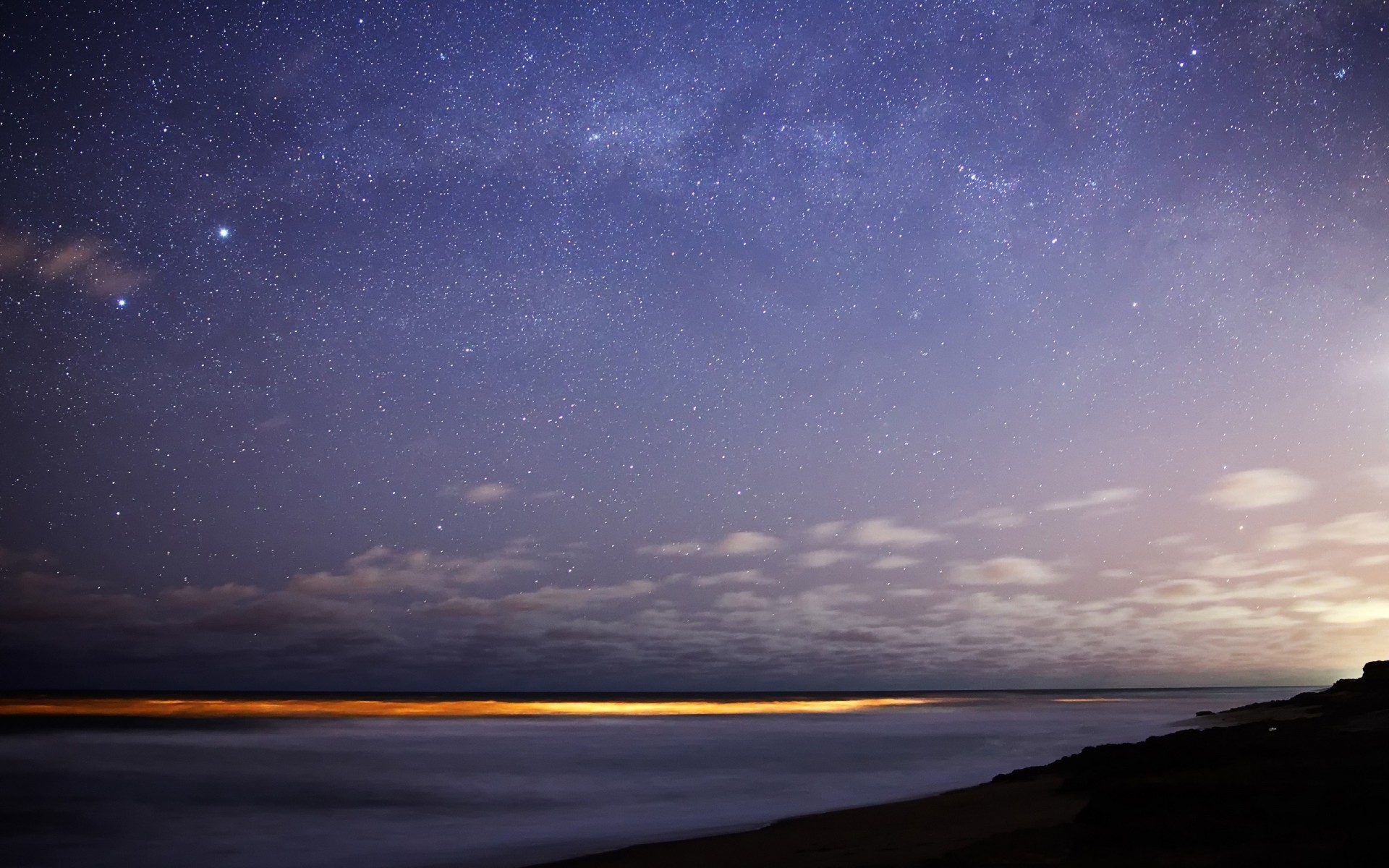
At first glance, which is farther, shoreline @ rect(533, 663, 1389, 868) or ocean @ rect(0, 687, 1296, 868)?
ocean @ rect(0, 687, 1296, 868)

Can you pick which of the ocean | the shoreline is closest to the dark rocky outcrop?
→ the shoreline

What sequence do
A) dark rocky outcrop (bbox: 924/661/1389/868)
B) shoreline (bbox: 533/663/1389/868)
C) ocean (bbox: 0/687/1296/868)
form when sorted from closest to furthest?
dark rocky outcrop (bbox: 924/661/1389/868), shoreline (bbox: 533/663/1389/868), ocean (bbox: 0/687/1296/868)

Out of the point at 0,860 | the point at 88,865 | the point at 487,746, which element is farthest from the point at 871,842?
the point at 487,746

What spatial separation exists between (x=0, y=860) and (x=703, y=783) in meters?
15.5

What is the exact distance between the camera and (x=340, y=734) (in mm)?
48094

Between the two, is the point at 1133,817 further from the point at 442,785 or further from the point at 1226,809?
the point at 442,785

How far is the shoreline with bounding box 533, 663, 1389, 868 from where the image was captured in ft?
26.9

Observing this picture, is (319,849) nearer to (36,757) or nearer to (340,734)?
(36,757)

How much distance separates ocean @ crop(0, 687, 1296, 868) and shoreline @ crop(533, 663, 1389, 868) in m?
3.07

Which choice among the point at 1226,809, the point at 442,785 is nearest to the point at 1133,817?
the point at 1226,809

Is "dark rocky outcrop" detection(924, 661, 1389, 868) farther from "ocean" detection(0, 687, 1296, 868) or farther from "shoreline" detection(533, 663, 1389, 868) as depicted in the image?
"ocean" detection(0, 687, 1296, 868)

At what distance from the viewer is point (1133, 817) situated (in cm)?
952

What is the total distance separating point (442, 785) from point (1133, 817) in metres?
20.1

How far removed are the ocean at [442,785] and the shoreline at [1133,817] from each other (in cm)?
307
